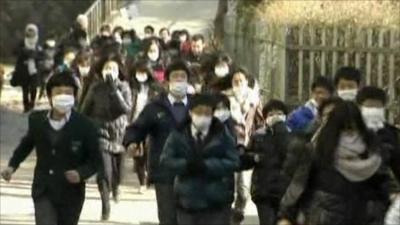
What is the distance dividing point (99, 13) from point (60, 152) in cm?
2878

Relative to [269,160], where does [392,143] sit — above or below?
above

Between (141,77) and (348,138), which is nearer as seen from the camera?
(348,138)

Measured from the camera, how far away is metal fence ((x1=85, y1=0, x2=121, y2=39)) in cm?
3800

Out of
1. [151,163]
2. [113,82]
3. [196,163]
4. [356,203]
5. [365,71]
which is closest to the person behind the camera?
[356,203]

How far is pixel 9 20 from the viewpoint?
48.6 metres

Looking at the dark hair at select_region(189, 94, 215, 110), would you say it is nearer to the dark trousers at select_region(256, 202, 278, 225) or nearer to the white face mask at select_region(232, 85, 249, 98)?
the dark trousers at select_region(256, 202, 278, 225)

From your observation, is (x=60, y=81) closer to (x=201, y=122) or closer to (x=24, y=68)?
(x=201, y=122)

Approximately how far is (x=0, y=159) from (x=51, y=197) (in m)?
10.4

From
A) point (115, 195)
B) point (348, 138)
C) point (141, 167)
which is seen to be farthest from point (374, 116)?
point (141, 167)

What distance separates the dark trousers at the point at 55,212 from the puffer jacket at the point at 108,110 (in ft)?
13.5

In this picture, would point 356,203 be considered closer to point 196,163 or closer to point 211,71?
point 196,163

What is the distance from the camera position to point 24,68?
2675 centimetres

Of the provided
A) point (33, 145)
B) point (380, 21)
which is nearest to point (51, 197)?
point (33, 145)

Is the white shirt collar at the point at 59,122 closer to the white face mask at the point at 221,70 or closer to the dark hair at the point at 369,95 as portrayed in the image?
the dark hair at the point at 369,95
